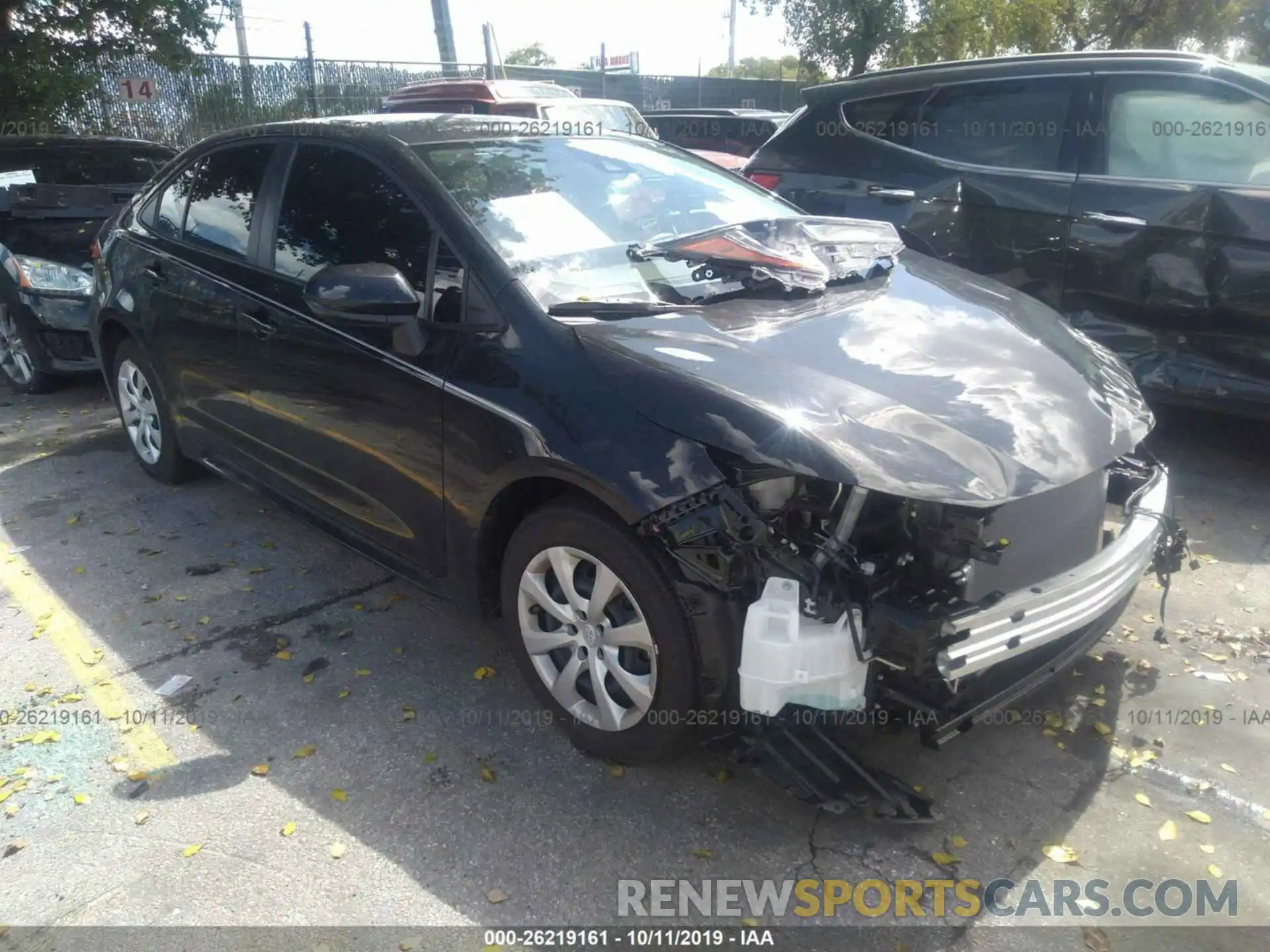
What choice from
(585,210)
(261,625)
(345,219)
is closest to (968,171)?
(585,210)

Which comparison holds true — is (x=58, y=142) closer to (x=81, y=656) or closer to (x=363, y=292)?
(x=81, y=656)

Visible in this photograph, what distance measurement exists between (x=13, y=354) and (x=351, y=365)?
484 cm

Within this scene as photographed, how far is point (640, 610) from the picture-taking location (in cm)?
264

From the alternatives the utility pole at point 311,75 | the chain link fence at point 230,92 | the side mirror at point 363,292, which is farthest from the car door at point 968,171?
the utility pole at point 311,75

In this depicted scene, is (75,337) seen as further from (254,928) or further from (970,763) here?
(970,763)

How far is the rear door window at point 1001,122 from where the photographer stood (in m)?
5.24

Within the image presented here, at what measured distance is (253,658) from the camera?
3617 mm

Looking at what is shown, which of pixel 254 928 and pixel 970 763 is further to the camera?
pixel 970 763

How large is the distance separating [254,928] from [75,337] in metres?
5.38

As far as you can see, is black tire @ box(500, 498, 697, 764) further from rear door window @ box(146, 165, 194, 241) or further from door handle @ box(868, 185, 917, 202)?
door handle @ box(868, 185, 917, 202)

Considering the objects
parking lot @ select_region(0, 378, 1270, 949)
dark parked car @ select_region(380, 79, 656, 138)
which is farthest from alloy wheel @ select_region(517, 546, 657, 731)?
dark parked car @ select_region(380, 79, 656, 138)

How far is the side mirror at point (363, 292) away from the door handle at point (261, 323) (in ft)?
2.22

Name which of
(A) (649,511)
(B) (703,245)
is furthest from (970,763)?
(B) (703,245)

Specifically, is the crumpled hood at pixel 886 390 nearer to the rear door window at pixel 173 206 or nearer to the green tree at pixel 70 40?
the rear door window at pixel 173 206
